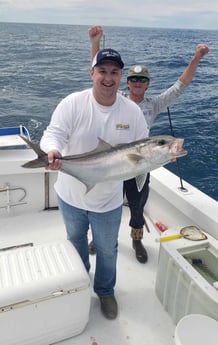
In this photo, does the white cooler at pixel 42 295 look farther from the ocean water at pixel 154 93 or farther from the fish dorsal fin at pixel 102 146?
the ocean water at pixel 154 93

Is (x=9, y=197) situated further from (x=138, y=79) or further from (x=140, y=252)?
(x=138, y=79)

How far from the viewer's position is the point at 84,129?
2330 millimetres

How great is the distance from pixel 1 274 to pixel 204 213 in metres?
1.93

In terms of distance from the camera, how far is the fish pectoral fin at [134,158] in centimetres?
225

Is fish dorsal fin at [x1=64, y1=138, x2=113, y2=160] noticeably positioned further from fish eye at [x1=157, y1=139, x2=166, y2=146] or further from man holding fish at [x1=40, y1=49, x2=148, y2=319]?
fish eye at [x1=157, y1=139, x2=166, y2=146]

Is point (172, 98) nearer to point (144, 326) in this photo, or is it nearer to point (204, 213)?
point (204, 213)

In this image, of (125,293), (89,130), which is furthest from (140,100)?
(125,293)

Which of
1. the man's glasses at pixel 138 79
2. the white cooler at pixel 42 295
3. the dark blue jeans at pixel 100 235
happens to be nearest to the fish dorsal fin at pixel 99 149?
the dark blue jeans at pixel 100 235

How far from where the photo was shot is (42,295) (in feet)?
7.23

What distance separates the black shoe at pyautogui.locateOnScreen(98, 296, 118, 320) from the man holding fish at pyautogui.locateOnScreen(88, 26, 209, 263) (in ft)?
2.49

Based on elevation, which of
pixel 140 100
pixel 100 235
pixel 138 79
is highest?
pixel 138 79

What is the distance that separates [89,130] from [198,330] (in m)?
1.52

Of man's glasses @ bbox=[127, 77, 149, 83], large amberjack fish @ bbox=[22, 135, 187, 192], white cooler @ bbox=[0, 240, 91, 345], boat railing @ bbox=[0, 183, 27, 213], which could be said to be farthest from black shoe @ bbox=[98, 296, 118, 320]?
man's glasses @ bbox=[127, 77, 149, 83]

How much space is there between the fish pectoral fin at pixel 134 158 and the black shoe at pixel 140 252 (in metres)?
1.57
